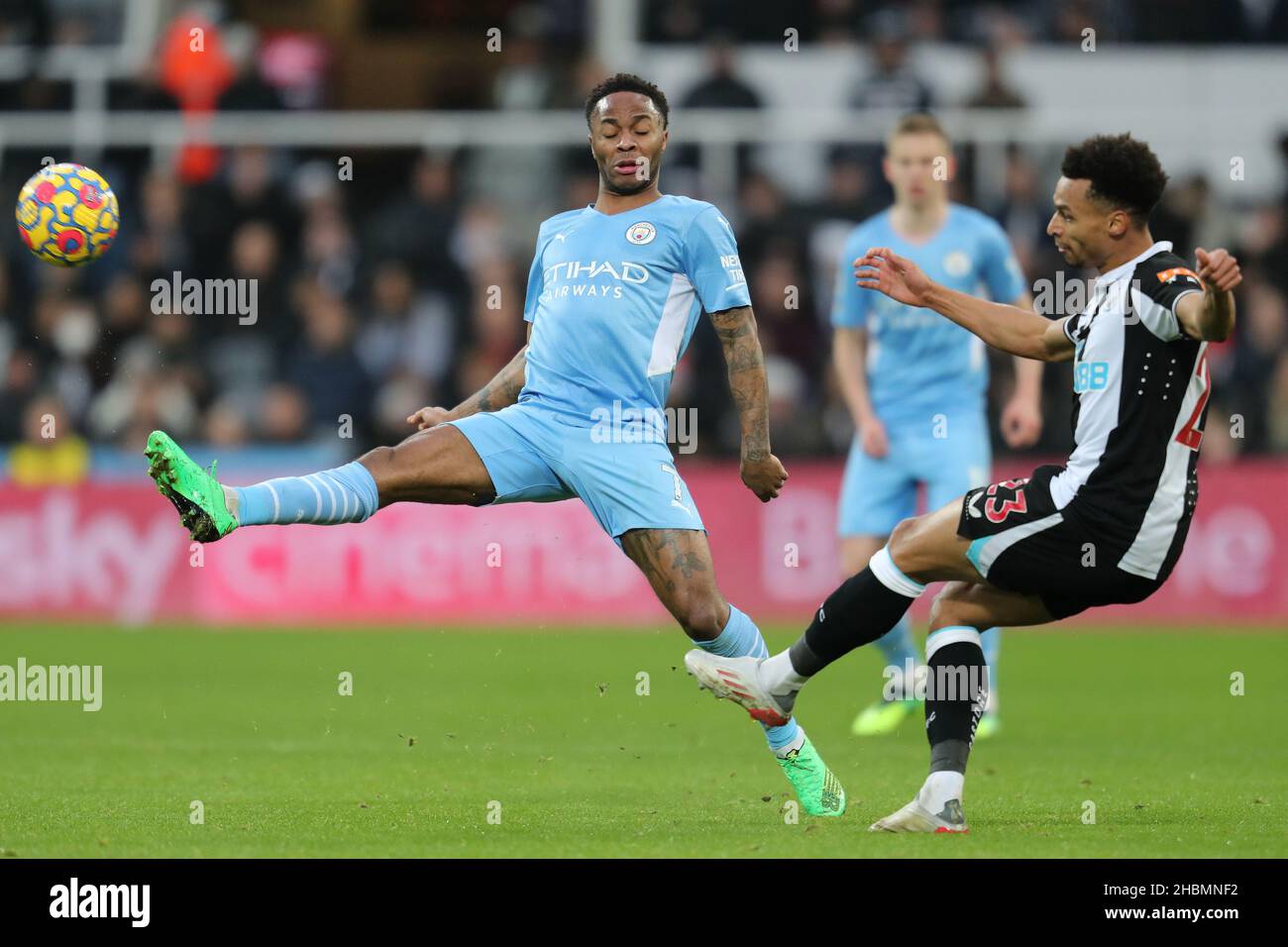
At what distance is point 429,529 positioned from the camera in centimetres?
1662

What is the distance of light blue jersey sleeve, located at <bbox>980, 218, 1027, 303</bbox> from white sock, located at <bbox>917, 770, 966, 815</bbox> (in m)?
4.18

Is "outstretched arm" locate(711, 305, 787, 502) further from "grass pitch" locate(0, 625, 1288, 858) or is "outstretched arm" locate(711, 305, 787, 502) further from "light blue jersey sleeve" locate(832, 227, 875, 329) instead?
"light blue jersey sleeve" locate(832, 227, 875, 329)

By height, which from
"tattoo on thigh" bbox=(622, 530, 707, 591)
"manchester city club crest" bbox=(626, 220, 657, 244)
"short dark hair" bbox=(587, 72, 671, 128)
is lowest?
"tattoo on thigh" bbox=(622, 530, 707, 591)

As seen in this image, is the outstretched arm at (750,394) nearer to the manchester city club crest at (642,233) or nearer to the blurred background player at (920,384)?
the manchester city club crest at (642,233)

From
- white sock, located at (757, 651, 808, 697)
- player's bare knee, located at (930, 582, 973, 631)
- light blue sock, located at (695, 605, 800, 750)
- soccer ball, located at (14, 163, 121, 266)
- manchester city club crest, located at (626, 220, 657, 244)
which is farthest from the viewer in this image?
soccer ball, located at (14, 163, 121, 266)

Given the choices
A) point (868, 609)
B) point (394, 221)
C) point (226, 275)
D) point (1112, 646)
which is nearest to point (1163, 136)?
point (1112, 646)

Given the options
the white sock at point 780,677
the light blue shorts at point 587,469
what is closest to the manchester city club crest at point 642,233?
the light blue shorts at point 587,469

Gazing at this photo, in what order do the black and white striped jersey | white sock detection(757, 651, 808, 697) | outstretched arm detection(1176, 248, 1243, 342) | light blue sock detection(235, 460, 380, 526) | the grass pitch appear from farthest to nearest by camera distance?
white sock detection(757, 651, 808, 697) → light blue sock detection(235, 460, 380, 526) → the grass pitch → the black and white striped jersey → outstretched arm detection(1176, 248, 1243, 342)

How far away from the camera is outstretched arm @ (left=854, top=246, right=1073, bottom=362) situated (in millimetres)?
7109

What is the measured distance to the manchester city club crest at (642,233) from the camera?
24.7ft

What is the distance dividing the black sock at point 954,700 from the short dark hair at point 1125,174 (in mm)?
1574

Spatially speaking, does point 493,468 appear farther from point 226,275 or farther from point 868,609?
point 226,275

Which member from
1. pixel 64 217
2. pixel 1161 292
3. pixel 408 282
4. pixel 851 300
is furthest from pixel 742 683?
pixel 408 282

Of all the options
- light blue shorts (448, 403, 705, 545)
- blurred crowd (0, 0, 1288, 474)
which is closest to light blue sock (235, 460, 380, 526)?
light blue shorts (448, 403, 705, 545)
